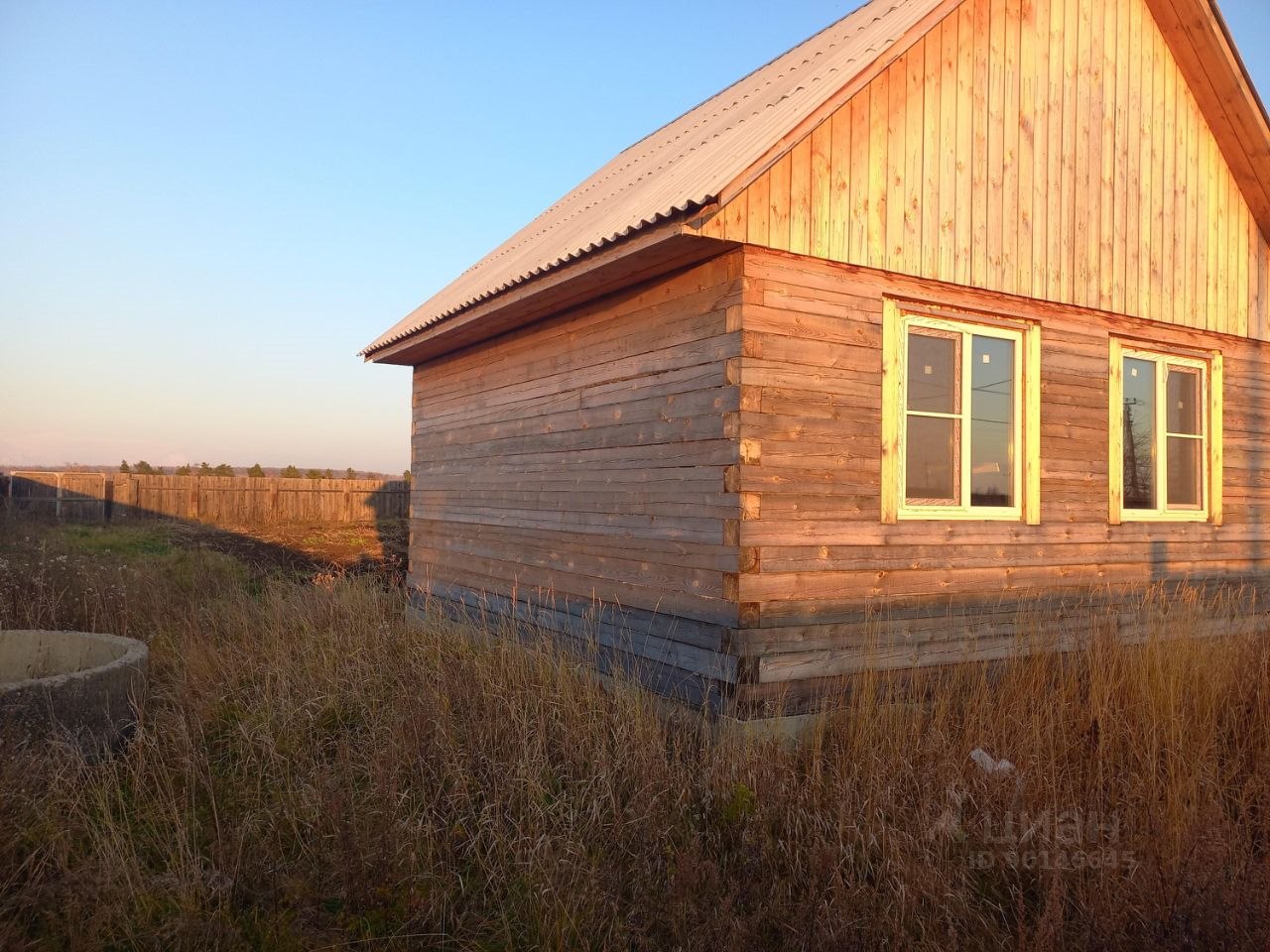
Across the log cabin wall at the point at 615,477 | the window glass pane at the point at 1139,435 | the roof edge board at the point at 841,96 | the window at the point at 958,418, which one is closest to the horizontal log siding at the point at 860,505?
the window at the point at 958,418

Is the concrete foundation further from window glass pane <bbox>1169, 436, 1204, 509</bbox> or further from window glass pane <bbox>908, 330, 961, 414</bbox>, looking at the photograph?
window glass pane <bbox>1169, 436, 1204, 509</bbox>

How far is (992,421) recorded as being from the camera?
7395 mm

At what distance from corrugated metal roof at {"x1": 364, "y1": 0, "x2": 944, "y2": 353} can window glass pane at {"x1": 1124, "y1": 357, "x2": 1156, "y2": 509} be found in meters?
3.92

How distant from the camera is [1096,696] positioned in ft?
19.8

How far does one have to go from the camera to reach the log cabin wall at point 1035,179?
661 centimetres

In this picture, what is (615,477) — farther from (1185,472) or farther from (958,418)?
(1185,472)

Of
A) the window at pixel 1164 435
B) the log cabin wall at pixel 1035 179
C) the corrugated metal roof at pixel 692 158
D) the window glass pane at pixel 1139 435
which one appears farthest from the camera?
the window glass pane at pixel 1139 435

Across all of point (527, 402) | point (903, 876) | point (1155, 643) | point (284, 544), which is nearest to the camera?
point (903, 876)

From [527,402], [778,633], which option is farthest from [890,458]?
[527,402]

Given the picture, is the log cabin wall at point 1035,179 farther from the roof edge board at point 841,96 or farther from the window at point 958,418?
the window at point 958,418

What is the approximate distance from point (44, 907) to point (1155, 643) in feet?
22.5

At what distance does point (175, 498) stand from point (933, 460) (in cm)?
2784

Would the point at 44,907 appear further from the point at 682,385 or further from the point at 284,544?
the point at 284,544

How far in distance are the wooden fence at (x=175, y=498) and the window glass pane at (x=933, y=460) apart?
2538cm
